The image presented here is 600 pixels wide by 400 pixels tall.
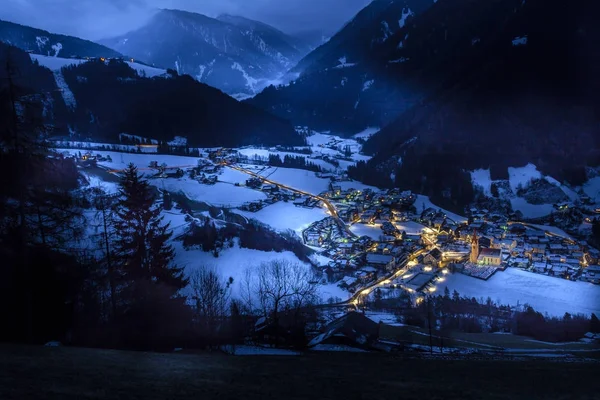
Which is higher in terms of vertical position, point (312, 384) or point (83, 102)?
point (83, 102)

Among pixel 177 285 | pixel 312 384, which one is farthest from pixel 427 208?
pixel 312 384

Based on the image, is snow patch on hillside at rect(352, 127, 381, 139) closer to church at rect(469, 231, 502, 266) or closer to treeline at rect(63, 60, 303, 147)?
treeline at rect(63, 60, 303, 147)

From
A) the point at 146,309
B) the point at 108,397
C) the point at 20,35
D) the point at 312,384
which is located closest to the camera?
the point at 108,397

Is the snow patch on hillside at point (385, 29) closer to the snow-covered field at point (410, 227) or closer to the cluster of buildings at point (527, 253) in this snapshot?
the snow-covered field at point (410, 227)

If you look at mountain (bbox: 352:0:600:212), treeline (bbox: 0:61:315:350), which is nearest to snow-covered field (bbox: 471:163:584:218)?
mountain (bbox: 352:0:600:212)

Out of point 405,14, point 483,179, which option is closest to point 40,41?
point 405,14

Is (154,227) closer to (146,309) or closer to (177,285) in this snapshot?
(177,285)

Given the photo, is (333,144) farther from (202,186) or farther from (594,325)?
(594,325)
